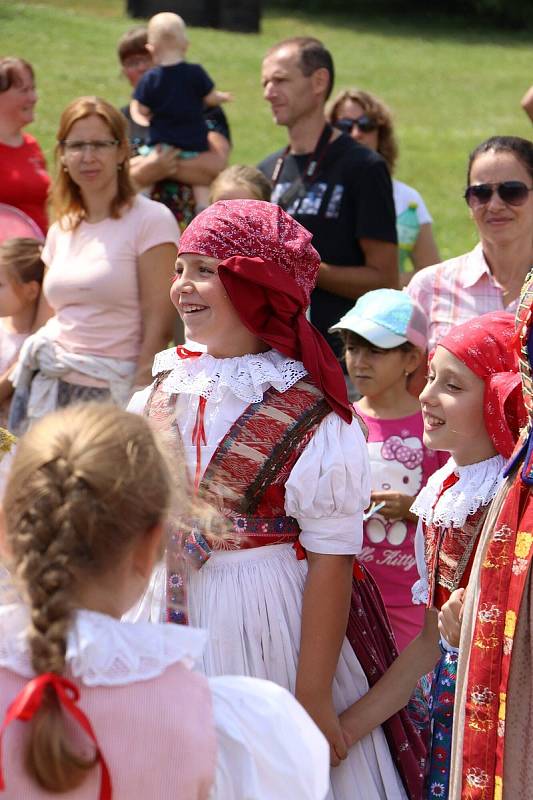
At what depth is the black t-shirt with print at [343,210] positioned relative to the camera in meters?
5.20

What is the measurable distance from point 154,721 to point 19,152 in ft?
17.1

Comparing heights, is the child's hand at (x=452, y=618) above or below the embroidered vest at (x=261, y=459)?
below

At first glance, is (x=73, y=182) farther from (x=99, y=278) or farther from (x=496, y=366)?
(x=496, y=366)

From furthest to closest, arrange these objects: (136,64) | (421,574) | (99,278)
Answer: (136,64)
(99,278)
(421,574)

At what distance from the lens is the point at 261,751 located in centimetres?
190

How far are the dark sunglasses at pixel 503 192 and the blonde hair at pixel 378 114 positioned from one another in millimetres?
2526

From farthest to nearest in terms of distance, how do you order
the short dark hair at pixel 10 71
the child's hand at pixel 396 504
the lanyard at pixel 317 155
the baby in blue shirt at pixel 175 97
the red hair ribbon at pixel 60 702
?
the short dark hair at pixel 10 71 → the baby in blue shirt at pixel 175 97 → the lanyard at pixel 317 155 → the child's hand at pixel 396 504 → the red hair ribbon at pixel 60 702

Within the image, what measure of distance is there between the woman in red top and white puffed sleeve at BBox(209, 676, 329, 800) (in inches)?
191

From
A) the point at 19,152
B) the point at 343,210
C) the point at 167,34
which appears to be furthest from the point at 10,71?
the point at 343,210

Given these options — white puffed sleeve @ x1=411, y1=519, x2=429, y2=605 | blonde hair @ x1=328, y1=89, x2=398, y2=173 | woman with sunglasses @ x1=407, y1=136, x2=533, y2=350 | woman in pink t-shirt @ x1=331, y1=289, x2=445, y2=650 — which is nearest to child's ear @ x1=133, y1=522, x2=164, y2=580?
white puffed sleeve @ x1=411, y1=519, x2=429, y2=605

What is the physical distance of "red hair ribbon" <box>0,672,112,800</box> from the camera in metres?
1.71

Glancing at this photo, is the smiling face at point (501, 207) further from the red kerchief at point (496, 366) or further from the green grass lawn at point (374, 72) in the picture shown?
the green grass lawn at point (374, 72)

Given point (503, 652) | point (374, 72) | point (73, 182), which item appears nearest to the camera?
point (503, 652)

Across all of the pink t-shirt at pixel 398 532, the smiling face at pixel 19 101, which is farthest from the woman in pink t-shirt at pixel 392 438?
the smiling face at pixel 19 101
